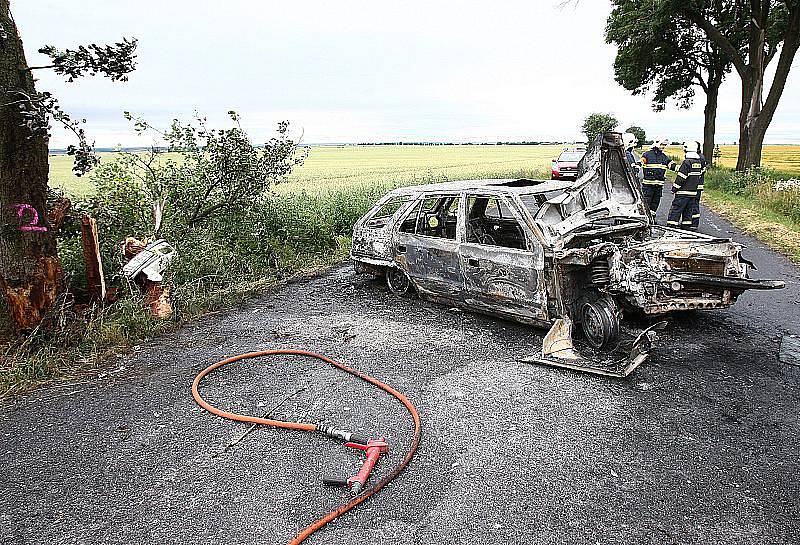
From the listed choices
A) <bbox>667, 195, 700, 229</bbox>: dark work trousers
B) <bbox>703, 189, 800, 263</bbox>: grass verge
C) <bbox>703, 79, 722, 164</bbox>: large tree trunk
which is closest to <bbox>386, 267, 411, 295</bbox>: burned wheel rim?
<bbox>667, 195, 700, 229</bbox>: dark work trousers

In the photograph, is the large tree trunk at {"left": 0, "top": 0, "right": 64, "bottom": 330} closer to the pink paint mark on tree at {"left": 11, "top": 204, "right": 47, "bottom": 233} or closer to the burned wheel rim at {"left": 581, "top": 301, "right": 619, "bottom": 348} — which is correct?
the pink paint mark on tree at {"left": 11, "top": 204, "right": 47, "bottom": 233}

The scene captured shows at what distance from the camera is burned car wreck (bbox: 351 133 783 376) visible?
18.1 ft

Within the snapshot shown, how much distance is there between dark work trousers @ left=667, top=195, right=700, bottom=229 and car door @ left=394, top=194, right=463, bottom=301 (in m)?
5.36

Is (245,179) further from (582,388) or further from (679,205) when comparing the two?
(679,205)

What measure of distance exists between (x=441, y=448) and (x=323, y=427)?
0.92m

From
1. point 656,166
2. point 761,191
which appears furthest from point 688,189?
point 761,191

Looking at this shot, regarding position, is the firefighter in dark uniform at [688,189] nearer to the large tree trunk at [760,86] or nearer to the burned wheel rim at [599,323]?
the burned wheel rim at [599,323]

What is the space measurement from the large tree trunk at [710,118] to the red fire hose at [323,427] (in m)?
32.4

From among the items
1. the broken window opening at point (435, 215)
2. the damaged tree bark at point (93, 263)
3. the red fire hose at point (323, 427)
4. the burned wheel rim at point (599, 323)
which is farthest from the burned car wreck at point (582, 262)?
the damaged tree bark at point (93, 263)

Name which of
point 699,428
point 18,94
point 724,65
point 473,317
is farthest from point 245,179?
point 724,65

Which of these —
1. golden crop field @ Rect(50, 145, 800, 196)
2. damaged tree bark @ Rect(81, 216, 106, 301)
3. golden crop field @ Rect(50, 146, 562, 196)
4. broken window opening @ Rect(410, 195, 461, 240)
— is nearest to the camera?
damaged tree bark @ Rect(81, 216, 106, 301)

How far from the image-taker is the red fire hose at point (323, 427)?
135 inches

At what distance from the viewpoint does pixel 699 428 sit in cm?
434

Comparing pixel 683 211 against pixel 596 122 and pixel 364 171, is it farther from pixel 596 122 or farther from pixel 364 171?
pixel 596 122
